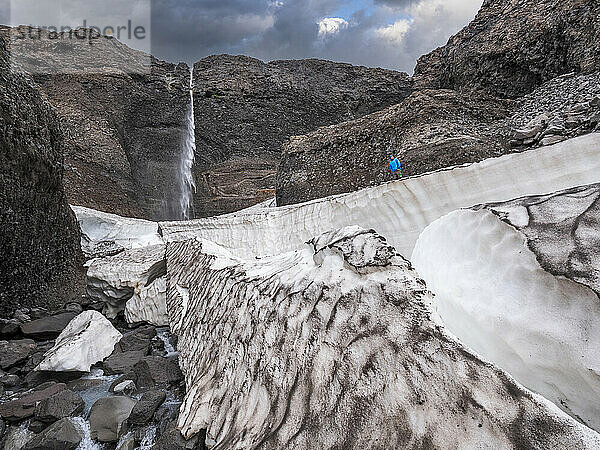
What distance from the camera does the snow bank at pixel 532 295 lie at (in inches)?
16.8

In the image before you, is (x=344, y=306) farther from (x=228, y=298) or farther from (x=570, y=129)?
(x=570, y=129)

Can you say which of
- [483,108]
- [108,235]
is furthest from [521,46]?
[108,235]

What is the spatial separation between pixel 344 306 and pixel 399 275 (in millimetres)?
102

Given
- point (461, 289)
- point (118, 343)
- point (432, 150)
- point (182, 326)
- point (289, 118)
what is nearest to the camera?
point (461, 289)

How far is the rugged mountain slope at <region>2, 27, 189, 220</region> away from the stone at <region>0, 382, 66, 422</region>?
6.96m

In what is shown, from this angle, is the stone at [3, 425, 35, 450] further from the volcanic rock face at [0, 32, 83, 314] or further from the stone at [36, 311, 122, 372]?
the volcanic rock face at [0, 32, 83, 314]

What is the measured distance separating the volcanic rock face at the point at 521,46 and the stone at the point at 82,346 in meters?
Answer: 5.09

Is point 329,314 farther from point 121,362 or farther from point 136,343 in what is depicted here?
point 136,343

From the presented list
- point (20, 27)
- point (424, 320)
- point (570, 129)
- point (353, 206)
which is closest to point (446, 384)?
point (424, 320)

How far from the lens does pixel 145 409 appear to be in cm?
103

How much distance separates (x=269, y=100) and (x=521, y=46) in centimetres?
830

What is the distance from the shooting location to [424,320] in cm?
52

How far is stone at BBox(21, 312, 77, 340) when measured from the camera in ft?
6.46

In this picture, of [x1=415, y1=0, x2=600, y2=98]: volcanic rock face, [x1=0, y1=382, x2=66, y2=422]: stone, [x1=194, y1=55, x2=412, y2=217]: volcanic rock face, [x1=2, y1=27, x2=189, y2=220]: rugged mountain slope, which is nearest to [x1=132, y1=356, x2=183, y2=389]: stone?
[x1=0, y1=382, x2=66, y2=422]: stone
